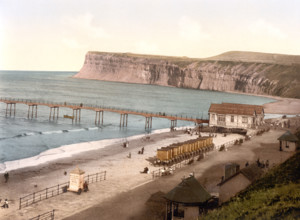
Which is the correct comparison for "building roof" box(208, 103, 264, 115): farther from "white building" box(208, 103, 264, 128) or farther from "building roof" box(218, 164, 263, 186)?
"building roof" box(218, 164, 263, 186)

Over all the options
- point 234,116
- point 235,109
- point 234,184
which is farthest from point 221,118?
point 234,184

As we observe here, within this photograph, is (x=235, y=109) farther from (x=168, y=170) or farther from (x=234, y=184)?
(x=234, y=184)

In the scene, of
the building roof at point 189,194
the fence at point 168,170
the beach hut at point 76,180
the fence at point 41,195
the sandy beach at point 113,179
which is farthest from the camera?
the fence at point 168,170

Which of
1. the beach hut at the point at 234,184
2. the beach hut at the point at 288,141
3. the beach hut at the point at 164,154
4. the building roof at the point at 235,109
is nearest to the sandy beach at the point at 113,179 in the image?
the beach hut at the point at 288,141

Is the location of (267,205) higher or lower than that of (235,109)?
lower

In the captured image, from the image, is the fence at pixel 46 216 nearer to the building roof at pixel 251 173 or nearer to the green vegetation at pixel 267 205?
the green vegetation at pixel 267 205

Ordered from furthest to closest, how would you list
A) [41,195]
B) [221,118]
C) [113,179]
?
1. [221,118]
2. [113,179]
3. [41,195]
